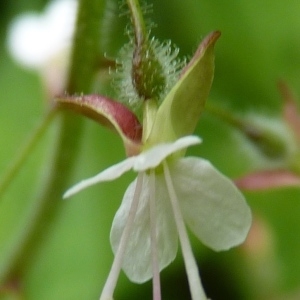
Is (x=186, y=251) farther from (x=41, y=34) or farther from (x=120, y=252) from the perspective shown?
(x=41, y=34)

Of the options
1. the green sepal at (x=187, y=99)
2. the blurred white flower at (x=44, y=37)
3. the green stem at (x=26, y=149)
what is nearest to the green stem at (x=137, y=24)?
the green sepal at (x=187, y=99)

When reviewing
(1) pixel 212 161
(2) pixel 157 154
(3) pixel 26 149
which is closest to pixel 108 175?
(2) pixel 157 154

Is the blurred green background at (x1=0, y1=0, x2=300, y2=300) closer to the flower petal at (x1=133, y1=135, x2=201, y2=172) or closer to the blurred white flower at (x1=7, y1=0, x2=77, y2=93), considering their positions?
the blurred white flower at (x1=7, y1=0, x2=77, y2=93)

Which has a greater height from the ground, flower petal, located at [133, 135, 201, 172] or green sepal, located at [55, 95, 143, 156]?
green sepal, located at [55, 95, 143, 156]

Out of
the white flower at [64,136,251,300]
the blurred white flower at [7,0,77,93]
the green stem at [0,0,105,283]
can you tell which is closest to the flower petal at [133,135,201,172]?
the white flower at [64,136,251,300]

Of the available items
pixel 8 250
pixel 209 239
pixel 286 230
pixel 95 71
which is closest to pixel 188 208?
pixel 209 239

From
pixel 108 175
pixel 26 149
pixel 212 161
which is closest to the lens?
pixel 108 175

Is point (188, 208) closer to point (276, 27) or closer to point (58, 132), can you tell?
point (58, 132)

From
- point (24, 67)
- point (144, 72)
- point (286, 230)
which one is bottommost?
point (286, 230)
